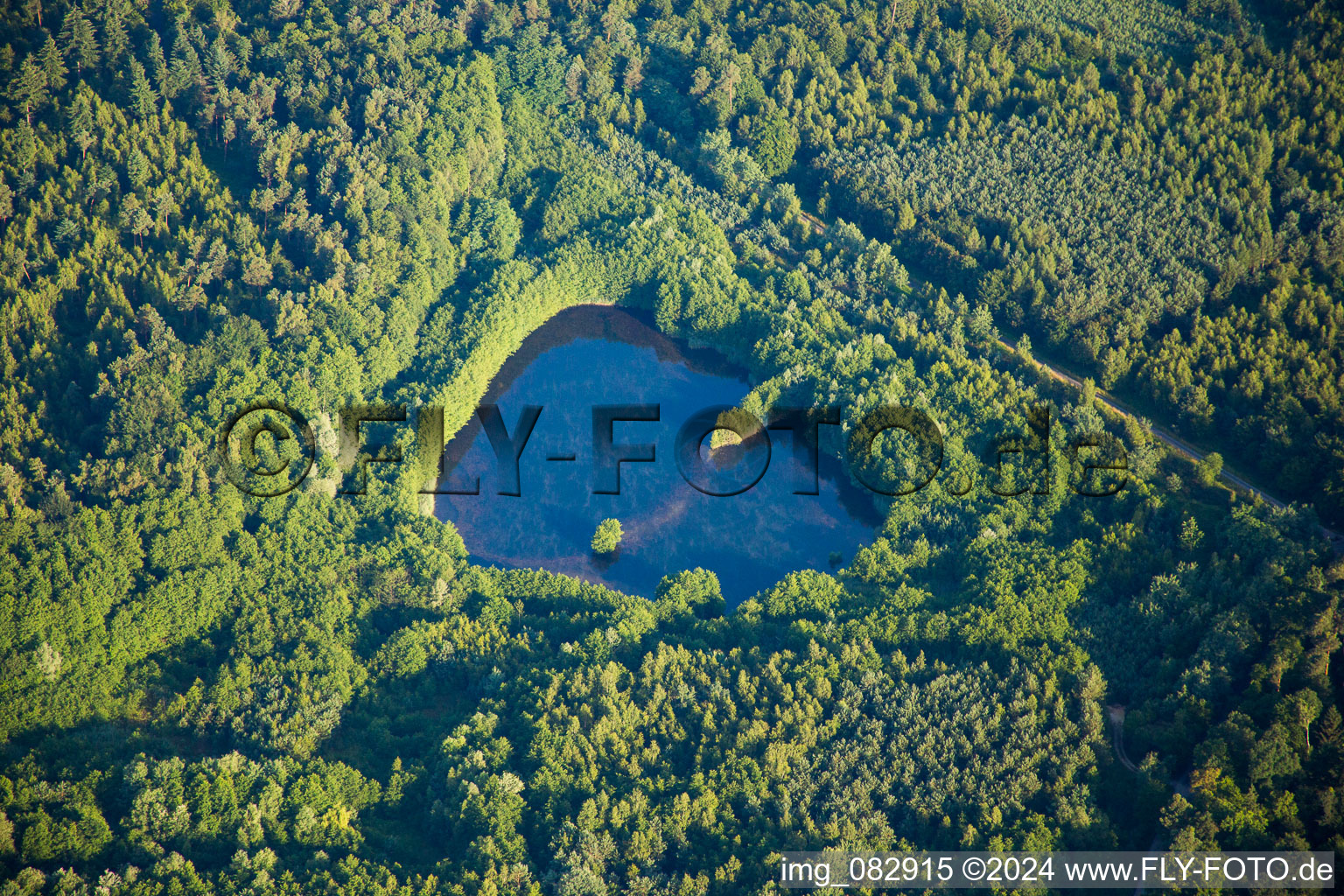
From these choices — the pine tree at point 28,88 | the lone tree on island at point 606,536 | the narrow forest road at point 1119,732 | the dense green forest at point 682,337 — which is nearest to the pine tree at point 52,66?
the dense green forest at point 682,337

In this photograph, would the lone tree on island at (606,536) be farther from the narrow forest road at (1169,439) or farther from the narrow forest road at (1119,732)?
the narrow forest road at (1169,439)

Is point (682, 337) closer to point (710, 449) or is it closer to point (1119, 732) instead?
point (710, 449)

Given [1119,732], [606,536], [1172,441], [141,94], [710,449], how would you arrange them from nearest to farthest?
[1119,732]
[606,536]
[1172,441]
[710,449]
[141,94]

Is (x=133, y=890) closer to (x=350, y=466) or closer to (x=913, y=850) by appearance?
(x=350, y=466)

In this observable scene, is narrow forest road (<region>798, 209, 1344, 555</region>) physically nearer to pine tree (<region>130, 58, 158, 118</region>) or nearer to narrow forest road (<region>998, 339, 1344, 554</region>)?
narrow forest road (<region>998, 339, 1344, 554</region>)

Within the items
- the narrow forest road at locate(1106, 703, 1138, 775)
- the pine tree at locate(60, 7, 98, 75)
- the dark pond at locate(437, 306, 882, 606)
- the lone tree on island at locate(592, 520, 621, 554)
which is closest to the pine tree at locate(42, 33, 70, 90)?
the pine tree at locate(60, 7, 98, 75)

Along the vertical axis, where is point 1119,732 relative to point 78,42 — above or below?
below

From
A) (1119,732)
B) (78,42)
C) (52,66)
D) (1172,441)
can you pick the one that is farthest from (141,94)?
(1119,732)
